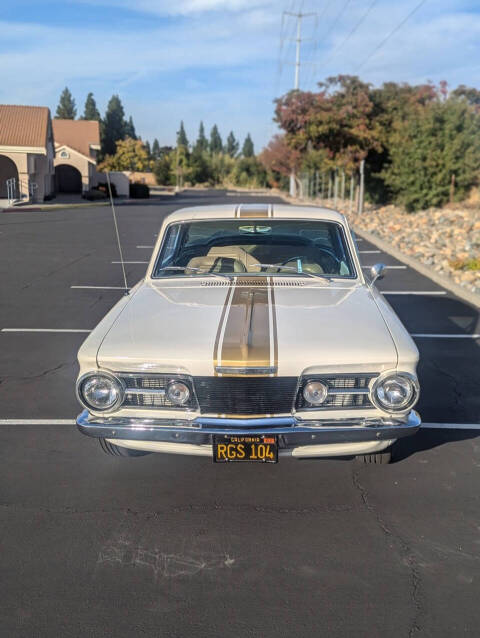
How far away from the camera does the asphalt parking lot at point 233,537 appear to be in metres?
3.12

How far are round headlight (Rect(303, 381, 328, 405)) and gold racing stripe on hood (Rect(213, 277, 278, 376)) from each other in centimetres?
24

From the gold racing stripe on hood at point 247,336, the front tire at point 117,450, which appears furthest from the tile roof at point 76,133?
the front tire at point 117,450

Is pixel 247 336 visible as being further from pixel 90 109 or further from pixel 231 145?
pixel 231 145

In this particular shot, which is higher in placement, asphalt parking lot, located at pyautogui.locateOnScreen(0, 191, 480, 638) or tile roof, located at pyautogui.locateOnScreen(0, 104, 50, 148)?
tile roof, located at pyautogui.locateOnScreen(0, 104, 50, 148)

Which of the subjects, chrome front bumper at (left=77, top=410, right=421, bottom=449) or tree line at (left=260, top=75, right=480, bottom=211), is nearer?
chrome front bumper at (left=77, top=410, right=421, bottom=449)

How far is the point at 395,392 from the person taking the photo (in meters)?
3.90

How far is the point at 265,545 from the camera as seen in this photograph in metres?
3.70

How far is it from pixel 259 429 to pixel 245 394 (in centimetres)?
21

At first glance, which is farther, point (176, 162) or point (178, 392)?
point (176, 162)

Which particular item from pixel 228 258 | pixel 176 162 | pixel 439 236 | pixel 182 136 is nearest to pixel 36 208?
pixel 439 236

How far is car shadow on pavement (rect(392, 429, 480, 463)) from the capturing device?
490 cm

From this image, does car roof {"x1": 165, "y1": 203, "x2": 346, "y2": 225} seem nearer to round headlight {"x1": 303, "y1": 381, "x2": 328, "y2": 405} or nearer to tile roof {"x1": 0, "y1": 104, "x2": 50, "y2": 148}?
round headlight {"x1": 303, "y1": 381, "x2": 328, "y2": 405}

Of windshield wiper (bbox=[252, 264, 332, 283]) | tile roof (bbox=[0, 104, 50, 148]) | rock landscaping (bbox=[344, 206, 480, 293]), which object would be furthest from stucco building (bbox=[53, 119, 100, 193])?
windshield wiper (bbox=[252, 264, 332, 283])

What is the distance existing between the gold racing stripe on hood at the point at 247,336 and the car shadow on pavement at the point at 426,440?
1411 millimetres
